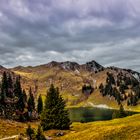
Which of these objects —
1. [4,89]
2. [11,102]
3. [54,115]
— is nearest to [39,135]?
[54,115]

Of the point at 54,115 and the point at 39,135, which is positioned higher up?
the point at 54,115

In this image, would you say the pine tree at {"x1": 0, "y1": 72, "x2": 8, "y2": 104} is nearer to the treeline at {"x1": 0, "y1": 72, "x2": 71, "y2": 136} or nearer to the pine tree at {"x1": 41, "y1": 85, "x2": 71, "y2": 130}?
the treeline at {"x1": 0, "y1": 72, "x2": 71, "y2": 136}

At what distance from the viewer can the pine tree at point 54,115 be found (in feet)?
315

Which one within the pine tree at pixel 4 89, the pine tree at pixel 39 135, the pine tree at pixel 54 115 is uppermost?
the pine tree at pixel 4 89

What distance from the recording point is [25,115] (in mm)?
175875

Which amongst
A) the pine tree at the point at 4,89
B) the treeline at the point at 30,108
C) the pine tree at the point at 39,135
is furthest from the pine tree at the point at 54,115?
the pine tree at the point at 4,89

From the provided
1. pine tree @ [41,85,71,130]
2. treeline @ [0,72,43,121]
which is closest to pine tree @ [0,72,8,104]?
treeline @ [0,72,43,121]

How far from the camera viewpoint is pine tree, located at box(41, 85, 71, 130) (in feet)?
315

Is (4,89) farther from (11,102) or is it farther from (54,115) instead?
(54,115)

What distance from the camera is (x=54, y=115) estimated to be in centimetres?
9681

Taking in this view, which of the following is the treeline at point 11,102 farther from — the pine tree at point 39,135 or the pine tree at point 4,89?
the pine tree at point 39,135

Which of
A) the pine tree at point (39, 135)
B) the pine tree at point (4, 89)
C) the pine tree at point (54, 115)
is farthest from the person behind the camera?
the pine tree at point (4, 89)

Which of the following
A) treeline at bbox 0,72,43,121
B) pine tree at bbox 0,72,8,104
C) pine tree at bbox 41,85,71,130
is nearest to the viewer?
pine tree at bbox 41,85,71,130

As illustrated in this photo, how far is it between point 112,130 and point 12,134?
1785 inches
